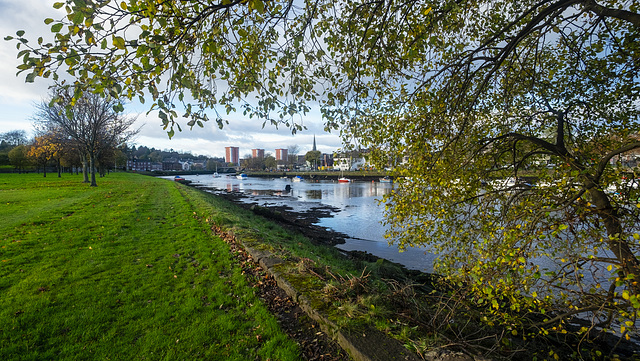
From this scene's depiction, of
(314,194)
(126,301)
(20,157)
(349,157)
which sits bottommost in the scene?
(314,194)

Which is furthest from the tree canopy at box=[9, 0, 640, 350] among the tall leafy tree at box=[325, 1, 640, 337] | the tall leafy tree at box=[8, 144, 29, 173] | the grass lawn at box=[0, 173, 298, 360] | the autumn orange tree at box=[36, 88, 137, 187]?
the tall leafy tree at box=[8, 144, 29, 173]

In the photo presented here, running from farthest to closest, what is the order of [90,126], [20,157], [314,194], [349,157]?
1. [20,157]
2. [314,194]
3. [90,126]
4. [349,157]

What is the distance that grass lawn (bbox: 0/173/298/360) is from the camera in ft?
11.6

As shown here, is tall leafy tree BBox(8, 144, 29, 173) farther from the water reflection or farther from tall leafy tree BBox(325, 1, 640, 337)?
tall leafy tree BBox(325, 1, 640, 337)

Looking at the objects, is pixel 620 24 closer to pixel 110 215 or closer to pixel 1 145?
pixel 110 215

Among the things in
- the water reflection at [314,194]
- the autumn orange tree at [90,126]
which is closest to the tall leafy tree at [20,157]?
the autumn orange tree at [90,126]

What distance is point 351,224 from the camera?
19906 millimetres

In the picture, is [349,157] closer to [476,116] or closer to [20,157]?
[476,116]

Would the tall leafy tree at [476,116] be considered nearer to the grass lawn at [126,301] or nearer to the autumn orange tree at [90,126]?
the grass lawn at [126,301]

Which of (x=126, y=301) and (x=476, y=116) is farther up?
(x=476, y=116)

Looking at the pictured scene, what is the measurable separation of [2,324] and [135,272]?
6.88 feet

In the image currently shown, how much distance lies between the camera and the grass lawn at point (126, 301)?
3521mm

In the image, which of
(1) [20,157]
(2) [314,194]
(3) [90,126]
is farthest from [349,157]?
(1) [20,157]

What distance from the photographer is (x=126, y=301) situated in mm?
4629
